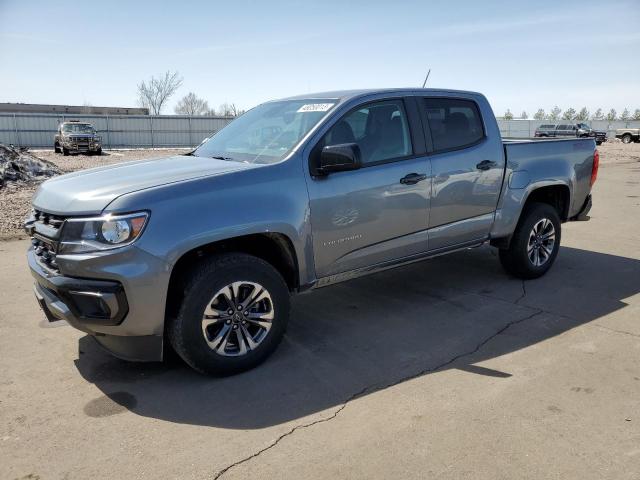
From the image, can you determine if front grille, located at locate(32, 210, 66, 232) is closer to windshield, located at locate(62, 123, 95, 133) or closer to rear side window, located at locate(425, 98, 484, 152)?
rear side window, located at locate(425, 98, 484, 152)

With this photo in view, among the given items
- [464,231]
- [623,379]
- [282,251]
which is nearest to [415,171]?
[464,231]

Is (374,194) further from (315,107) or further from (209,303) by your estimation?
(209,303)

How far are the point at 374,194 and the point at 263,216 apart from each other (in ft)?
3.32

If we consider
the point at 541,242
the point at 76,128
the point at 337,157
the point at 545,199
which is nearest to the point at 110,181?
the point at 337,157

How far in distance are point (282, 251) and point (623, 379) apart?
249 centimetres

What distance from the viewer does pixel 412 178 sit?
436 centimetres

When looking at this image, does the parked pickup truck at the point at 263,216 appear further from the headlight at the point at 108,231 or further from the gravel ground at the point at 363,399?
the gravel ground at the point at 363,399

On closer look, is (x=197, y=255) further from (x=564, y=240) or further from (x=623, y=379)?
(x=564, y=240)

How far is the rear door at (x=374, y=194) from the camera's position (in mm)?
3904

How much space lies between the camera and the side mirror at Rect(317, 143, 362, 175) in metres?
3.72

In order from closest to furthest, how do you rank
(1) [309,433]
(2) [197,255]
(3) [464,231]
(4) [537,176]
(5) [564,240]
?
(1) [309,433]
(2) [197,255]
(3) [464,231]
(4) [537,176]
(5) [564,240]

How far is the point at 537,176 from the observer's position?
17.8 ft

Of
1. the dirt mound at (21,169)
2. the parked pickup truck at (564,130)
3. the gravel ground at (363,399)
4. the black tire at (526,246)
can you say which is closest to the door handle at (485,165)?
the black tire at (526,246)

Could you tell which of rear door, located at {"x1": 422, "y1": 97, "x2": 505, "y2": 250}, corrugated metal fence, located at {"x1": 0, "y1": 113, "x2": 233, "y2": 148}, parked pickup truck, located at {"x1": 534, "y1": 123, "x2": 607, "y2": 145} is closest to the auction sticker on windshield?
rear door, located at {"x1": 422, "y1": 97, "x2": 505, "y2": 250}
